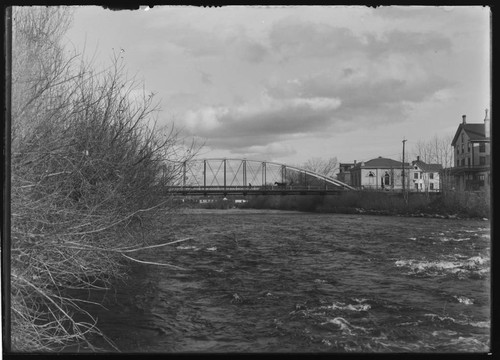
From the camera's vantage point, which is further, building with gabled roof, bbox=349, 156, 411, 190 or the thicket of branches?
building with gabled roof, bbox=349, 156, 411, 190

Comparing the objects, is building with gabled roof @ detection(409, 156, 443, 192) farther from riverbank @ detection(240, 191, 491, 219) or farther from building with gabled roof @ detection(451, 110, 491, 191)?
building with gabled roof @ detection(451, 110, 491, 191)

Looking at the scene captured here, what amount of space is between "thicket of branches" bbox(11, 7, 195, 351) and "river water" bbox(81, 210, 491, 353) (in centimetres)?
60

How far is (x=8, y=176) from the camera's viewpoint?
151cm

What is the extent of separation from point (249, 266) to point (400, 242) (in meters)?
4.20

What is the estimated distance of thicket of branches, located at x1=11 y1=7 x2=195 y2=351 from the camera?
2.35 meters

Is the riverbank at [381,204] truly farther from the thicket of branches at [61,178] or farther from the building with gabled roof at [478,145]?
the thicket of branches at [61,178]

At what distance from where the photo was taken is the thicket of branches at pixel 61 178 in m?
2.35

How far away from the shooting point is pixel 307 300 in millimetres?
4535

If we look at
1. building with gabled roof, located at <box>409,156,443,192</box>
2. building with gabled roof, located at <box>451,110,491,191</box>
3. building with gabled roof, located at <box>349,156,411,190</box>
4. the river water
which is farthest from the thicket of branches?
building with gabled roof, located at <box>349,156,411,190</box>

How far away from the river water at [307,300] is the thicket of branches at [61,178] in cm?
60

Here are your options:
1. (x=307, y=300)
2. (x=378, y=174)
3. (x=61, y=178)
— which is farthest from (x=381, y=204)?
(x=61, y=178)

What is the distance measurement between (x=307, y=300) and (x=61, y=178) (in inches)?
110
